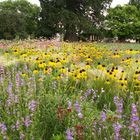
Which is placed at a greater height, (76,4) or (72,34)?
(76,4)

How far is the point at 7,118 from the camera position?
15.4 feet

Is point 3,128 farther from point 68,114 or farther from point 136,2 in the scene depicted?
point 136,2

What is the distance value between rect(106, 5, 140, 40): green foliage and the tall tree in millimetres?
6018

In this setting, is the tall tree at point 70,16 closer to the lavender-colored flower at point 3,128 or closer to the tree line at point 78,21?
the tree line at point 78,21

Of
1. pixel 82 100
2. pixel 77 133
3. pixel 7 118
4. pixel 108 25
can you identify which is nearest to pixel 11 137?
pixel 7 118

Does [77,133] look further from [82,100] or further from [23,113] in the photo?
[82,100]

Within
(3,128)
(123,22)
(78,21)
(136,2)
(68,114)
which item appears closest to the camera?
(3,128)

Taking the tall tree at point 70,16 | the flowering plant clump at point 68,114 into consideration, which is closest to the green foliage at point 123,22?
the tall tree at point 70,16

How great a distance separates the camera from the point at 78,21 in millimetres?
37906

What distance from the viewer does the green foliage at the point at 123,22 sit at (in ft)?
158

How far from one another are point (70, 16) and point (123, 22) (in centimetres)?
1303

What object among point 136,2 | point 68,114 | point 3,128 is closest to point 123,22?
point 136,2

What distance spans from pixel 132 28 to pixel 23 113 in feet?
147

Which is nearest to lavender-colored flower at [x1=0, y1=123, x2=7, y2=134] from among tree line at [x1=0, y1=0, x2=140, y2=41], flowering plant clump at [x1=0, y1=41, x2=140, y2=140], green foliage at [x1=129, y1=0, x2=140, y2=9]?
flowering plant clump at [x1=0, y1=41, x2=140, y2=140]
